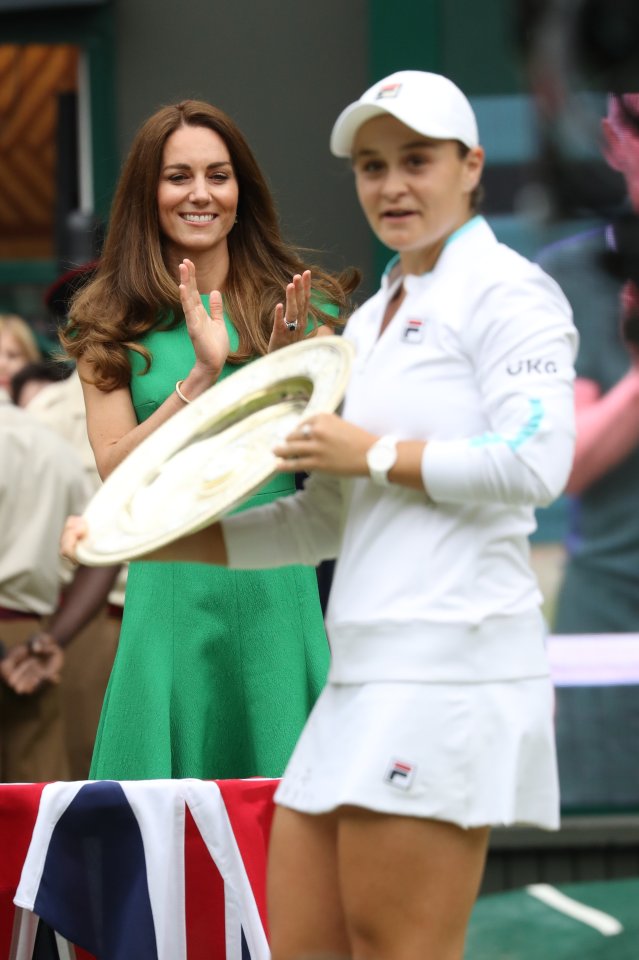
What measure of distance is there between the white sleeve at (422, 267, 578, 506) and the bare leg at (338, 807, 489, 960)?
1.37 feet

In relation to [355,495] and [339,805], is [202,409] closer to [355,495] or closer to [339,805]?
[355,495]

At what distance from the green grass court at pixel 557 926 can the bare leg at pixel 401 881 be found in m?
2.39

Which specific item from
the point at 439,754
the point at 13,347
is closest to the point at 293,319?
the point at 439,754

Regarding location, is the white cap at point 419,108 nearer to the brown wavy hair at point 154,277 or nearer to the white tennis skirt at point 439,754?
the white tennis skirt at point 439,754

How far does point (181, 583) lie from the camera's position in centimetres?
329

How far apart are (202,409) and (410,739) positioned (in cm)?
59

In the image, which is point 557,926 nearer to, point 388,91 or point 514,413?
point 514,413

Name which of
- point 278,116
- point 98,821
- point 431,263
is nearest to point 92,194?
point 278,116

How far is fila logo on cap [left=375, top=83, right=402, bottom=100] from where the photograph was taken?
225 centimetres

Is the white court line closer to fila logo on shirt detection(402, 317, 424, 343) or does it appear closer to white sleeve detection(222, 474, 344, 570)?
white sleeve detection(222, 474, 344, 570)

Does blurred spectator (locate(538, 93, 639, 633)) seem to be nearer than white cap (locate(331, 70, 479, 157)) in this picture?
No

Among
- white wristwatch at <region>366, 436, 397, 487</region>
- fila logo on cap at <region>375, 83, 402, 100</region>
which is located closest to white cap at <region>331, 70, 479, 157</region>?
fila logo on cap at <region>375, 83, 402, 100</region>

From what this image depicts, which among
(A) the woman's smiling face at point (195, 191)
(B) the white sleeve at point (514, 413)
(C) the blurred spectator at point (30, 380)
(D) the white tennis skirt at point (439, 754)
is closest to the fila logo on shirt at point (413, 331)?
(B) the white sleeve at point (514, 413)

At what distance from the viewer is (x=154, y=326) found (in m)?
3.33
